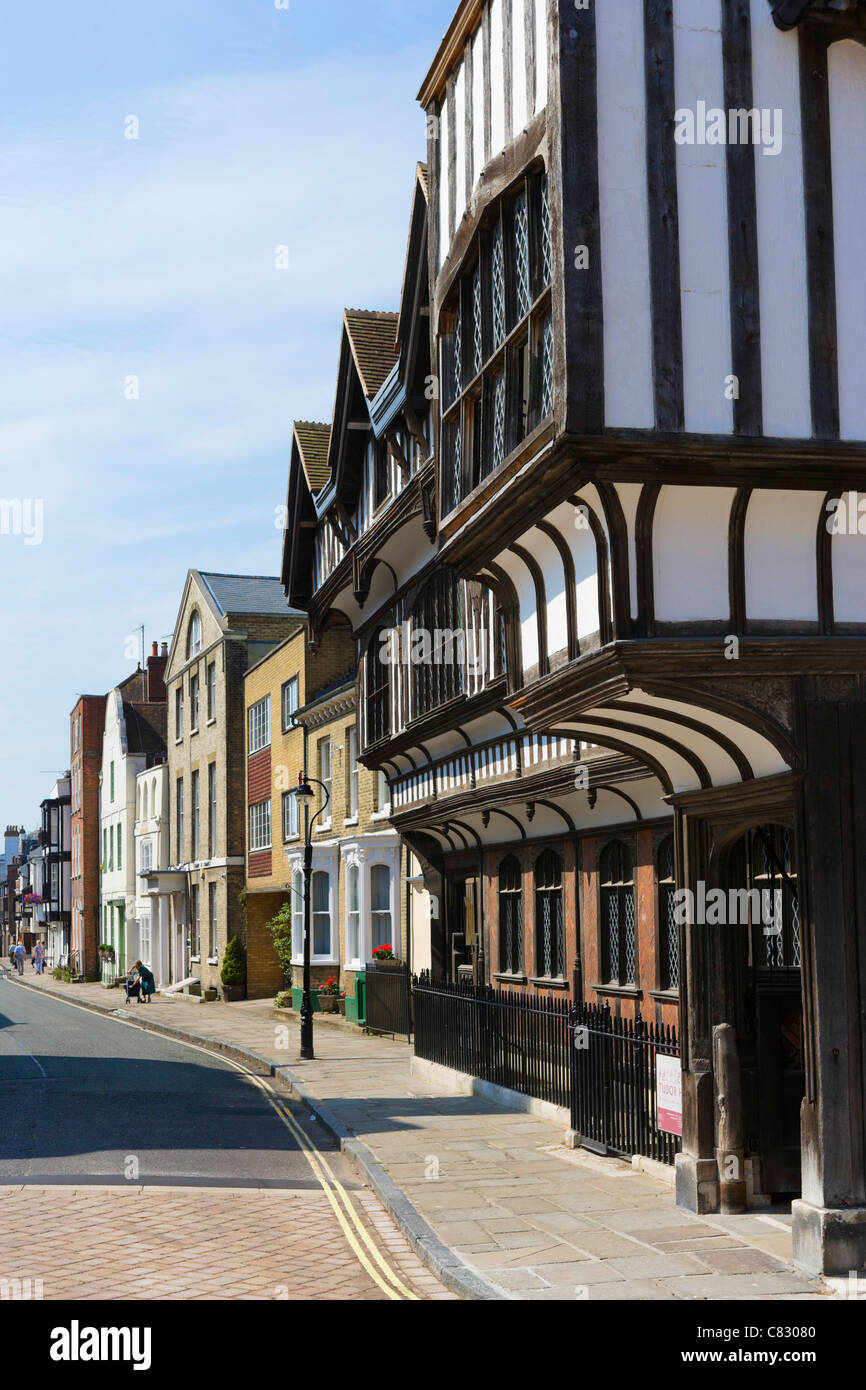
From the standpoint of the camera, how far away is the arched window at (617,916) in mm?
14945

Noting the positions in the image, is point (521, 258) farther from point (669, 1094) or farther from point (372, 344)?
point (372, 344)

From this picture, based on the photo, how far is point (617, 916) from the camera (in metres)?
15.3

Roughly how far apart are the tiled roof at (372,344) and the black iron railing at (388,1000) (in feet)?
33.7

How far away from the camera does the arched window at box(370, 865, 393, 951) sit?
1104 inches

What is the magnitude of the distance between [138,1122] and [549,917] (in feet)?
18.4

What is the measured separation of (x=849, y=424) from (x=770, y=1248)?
5205 millimetres

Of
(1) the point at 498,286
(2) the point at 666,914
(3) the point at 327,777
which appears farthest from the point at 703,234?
(3) the point at 327,777

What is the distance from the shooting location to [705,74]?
8.73 m

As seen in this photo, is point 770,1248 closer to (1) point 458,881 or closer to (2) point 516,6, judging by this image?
(2) point 516,6

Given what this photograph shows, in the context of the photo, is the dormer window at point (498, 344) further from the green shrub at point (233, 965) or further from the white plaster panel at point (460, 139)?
the green shrub at point (233, 965)

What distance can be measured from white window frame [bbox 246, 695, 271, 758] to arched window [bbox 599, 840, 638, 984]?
23.3 metres

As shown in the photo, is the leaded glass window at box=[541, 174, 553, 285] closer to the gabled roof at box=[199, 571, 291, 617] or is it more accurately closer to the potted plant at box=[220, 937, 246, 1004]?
the potted plant at box=[220, 937, 246, 1004]

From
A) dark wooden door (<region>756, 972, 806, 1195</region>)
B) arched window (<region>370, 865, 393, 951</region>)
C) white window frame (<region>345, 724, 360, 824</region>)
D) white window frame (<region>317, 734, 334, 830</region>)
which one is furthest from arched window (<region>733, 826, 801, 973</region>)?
white window frame (<region>317, 734, 334, 830</region>)

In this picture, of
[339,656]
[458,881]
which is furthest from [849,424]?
[339,656]
